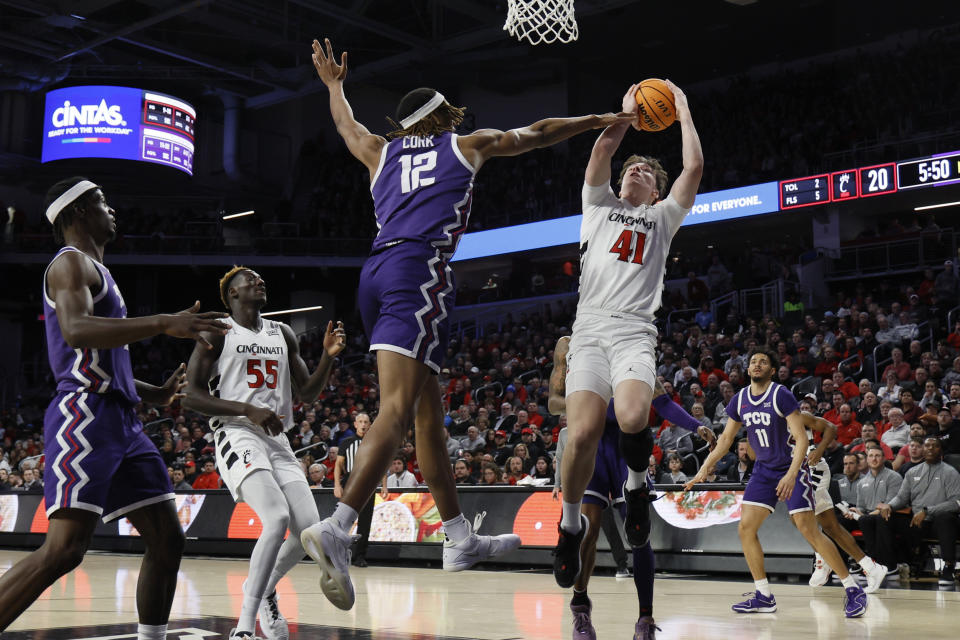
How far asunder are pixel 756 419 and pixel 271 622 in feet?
15.5

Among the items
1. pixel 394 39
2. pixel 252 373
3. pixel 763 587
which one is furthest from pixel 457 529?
pixel 394 39

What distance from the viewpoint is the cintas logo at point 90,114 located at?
29.4 m

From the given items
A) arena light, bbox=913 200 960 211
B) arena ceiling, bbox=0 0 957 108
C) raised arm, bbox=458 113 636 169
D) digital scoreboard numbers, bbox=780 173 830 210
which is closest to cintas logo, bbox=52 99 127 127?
arena ceiling, bbox=0 0 957 108

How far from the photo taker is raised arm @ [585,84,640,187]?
5.22 m

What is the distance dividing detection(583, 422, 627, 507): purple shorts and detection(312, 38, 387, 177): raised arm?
278 centimetres

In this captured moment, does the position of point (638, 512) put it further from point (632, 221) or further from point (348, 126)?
point (348, 126)

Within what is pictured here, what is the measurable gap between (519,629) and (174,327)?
3609 millimetres

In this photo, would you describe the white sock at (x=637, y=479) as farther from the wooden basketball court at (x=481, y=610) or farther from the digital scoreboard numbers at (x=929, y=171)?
the digital scoreboard numbers at (x=929, y=171)

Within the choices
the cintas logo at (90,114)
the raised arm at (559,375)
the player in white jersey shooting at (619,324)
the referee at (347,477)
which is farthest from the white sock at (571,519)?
the cintas logo at (90,114)

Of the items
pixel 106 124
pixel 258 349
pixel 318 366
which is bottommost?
pixel 318 366

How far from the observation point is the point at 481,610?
7.57 metres

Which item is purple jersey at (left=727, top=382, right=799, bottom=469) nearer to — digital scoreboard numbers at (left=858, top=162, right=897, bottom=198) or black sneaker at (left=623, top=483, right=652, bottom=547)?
black sneaker at (left=623, top=483, right=652, bottom=547)

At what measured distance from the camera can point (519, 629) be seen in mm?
6367

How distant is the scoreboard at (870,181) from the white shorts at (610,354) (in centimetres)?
1754
